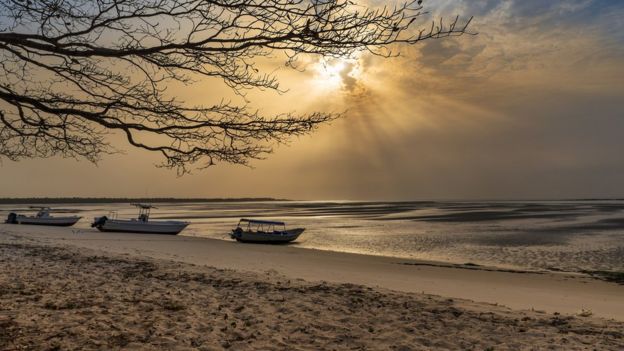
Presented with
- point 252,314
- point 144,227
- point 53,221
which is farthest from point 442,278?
point 53,221

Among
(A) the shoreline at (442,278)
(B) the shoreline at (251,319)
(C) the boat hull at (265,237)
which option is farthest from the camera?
(C) the boat hull at (265,237)

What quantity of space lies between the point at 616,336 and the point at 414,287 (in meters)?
8.80

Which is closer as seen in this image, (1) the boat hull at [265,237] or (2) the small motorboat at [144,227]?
(1) the boat hull at [265,237]

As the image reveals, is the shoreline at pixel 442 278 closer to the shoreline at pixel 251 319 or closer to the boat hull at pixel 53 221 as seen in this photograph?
the shoreline at pixel 251 319

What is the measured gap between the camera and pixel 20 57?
730 cm

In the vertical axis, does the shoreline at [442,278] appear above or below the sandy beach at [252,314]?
below

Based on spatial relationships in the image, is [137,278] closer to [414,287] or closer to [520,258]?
[414,287]

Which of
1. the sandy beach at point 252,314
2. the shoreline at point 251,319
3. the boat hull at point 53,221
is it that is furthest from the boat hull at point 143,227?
the shoreline at point 251,319

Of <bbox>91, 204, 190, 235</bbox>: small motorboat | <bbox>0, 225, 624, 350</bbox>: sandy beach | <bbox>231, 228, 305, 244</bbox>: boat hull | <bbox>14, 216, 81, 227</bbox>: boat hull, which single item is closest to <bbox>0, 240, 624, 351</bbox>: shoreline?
<bbox>0, 225, 624, 350</bbox>: sandy beach

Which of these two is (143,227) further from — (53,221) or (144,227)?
(53,221)

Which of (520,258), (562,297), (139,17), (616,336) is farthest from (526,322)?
(520,258)

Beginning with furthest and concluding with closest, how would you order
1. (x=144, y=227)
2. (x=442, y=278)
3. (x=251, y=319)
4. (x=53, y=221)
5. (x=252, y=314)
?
(x=53, y=221)
(x=144, y=227)
(x=442, y=278)
(x=252, y=314)
(x=251, y=319)

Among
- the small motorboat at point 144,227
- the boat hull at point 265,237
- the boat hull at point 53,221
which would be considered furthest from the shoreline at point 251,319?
the boat hull at point 53,221

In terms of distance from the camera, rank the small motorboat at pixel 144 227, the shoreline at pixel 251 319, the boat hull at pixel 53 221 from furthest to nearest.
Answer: the boat hull at pixel 53 221 → the small motorboat at pixel 144 227 → the shoreline at pixel 251 319
